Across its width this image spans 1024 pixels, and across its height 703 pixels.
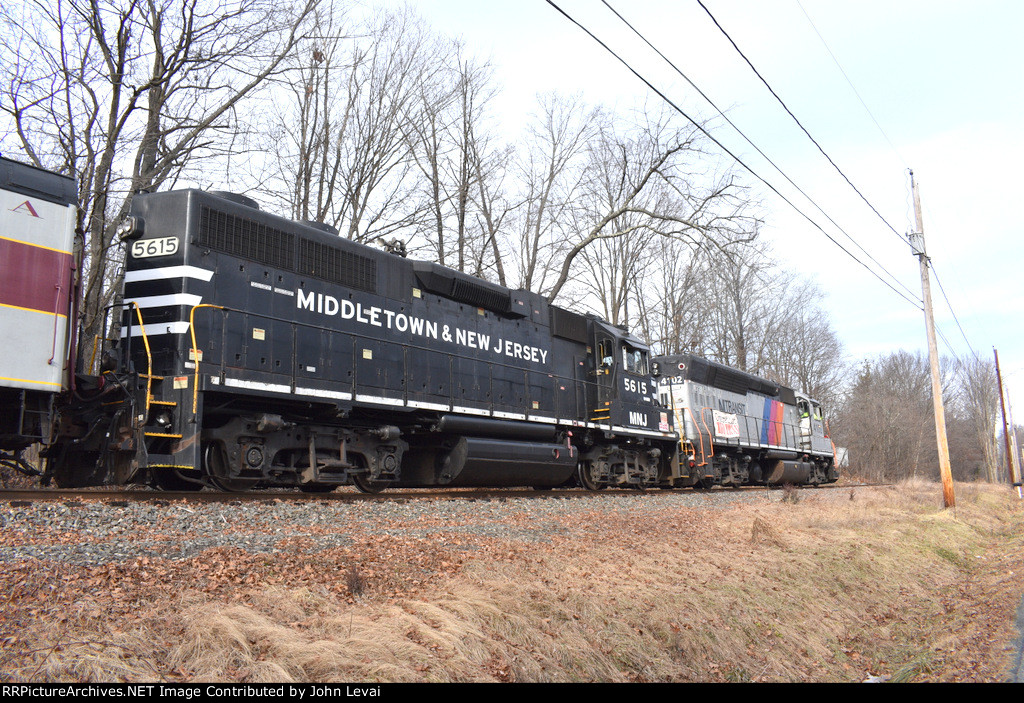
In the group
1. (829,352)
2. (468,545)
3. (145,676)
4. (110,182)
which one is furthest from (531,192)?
(829,352)

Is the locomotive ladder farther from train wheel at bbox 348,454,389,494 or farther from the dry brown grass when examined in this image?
the dry brown grass

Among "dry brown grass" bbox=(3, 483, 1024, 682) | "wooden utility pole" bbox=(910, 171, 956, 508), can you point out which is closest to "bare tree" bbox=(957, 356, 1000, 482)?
"wooden utility pole" bbox=(910, 171, 956, 508)

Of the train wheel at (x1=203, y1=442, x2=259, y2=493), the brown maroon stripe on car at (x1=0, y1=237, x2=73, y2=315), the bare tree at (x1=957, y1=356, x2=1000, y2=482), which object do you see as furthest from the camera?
the bare tree at (x1=957, y1=356, x2=1000, y2=482)

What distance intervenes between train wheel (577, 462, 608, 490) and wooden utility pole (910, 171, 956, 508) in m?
8.08

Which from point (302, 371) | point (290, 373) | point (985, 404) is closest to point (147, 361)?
point (290, 373)

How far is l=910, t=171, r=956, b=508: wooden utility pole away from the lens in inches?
656

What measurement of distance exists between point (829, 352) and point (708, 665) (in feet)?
172

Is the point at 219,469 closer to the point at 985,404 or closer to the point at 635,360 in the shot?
the point at 635,360

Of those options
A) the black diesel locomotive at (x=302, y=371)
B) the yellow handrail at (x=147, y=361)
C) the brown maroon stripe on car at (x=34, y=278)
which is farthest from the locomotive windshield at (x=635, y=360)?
the brown maroon stripe on car at (x=34, y=278)

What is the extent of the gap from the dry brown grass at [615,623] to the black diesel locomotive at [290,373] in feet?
12.6

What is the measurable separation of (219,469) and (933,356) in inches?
659

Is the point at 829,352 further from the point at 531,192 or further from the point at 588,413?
the point at 588,413

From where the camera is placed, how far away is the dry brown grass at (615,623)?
357 cm

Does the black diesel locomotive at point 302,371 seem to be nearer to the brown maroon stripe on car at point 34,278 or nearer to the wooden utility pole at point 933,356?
the brown maroon stripe on car at point 34,278
